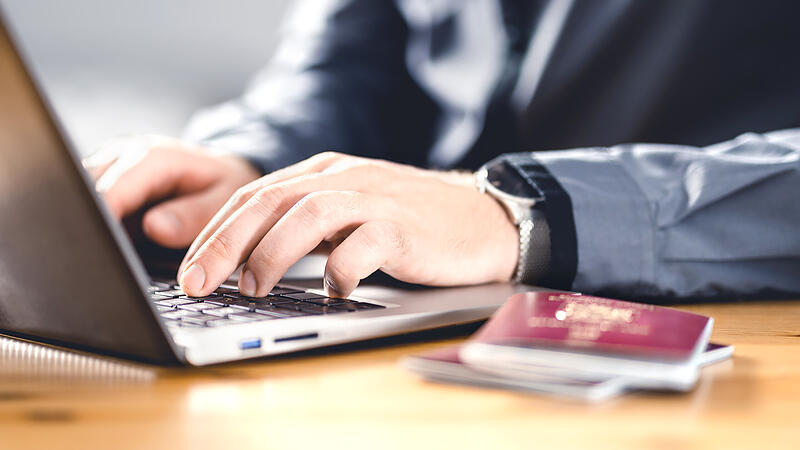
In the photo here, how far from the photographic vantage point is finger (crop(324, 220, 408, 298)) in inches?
23.0

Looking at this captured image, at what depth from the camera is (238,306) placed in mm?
557

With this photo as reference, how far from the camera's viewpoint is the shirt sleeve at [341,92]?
4.24ft

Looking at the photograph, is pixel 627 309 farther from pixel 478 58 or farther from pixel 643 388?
pixel 478 58

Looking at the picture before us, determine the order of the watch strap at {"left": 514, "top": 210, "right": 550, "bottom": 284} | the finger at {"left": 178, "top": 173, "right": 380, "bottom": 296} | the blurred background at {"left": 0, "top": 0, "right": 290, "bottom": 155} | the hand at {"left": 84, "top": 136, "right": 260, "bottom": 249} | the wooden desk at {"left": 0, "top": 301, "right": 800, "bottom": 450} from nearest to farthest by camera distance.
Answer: the wooden desk at {"left": 0, "top": 301, "right": 800, "bottom": 450} → the finger at {"left": 178, "top": 173, "right": 380, "bottom": 296} → the watch strap at {"left": 514, "top": 210, "right": 550, "bottom": 284} → the hand at {"left": 84, "top": 136, "right": 260, "bottom": 249} → the blurred background at {"left": 0, "top": 0, "right": 290, "bottom": 155}

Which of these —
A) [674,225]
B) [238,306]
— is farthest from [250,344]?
[674,225]

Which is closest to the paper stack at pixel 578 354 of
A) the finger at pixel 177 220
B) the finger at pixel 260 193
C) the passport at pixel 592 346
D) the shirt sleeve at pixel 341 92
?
the passport at pixel 592 346

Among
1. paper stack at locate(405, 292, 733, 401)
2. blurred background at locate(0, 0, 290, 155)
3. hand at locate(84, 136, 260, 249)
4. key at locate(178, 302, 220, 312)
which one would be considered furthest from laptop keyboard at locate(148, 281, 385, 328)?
blurred background at locate(0, 0, 290, 155)

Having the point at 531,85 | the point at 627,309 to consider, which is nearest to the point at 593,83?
the point at 531,85

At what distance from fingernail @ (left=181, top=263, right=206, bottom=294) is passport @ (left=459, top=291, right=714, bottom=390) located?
21cm

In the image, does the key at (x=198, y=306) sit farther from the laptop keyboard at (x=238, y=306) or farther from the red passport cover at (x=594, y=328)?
the red passport cover at (x=594, y=328)

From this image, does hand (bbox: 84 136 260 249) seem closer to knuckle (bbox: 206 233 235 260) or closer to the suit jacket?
the suit jacket

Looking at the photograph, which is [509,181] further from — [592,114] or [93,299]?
[592,114]

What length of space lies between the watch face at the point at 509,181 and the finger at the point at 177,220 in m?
0.32

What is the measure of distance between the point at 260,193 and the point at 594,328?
0.96 ft
